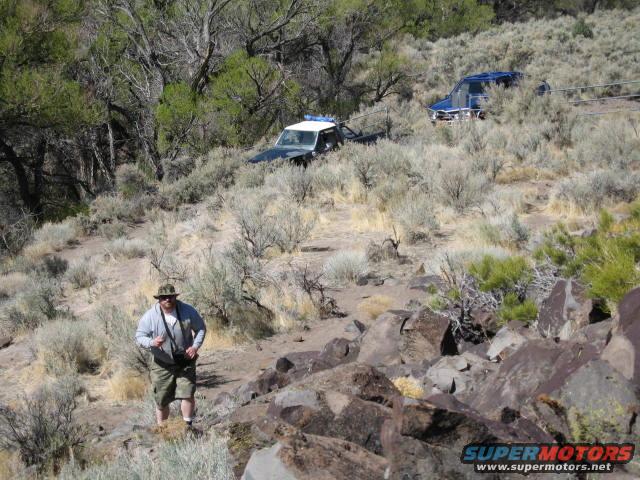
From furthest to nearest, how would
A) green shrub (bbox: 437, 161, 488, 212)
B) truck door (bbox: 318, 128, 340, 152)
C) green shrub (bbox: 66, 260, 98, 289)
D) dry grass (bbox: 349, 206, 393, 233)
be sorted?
truck door (bbox: 318, 128, 340, 152) < green shrub (bbox: 437, 161, 488, 212) < green shrub (bbox: 66, 260, 98, 289) < dry grass (bbox: 349, 206, 393, 233)

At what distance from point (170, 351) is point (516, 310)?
3263 millimetres

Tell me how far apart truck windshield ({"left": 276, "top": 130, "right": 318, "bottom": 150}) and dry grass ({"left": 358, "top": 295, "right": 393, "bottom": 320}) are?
9868mm

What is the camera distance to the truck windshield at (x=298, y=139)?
18513 millimetres

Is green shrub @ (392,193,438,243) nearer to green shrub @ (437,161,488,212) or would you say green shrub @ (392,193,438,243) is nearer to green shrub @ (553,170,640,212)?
green shrub @ (437,161,488,212)

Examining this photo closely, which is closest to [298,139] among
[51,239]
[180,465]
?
[51,239]

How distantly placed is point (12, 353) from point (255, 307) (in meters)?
3.49

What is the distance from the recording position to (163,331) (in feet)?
20.3

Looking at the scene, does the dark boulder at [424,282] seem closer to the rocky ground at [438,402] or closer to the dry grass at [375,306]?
the dry grass at [375,306]

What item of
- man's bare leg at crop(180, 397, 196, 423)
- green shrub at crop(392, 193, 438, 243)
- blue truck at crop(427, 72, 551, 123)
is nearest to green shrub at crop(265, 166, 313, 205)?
green shrub at crop(392, 193, 438, 243)

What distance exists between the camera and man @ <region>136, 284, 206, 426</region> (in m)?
6.13

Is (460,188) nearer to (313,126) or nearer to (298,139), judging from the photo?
(313,126)

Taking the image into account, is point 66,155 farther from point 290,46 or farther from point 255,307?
point 255,307

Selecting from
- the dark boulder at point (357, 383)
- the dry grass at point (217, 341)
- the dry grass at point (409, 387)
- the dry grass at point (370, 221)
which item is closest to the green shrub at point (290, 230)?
the dry grass at point (370, 221)

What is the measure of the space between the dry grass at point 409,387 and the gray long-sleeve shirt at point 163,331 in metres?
1.79
